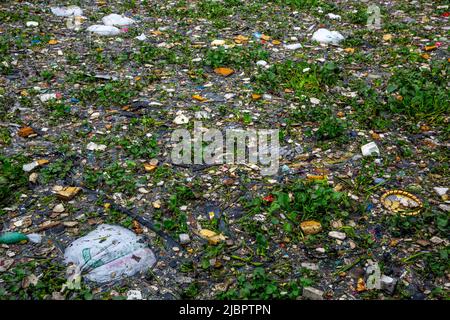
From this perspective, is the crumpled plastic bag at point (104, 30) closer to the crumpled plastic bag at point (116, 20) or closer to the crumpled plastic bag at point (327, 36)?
the crumpled plastic bag at point (116, 20)

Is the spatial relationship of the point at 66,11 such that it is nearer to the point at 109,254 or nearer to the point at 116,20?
the point at 116,20

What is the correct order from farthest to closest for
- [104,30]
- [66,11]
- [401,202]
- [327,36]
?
[66,11] < [104,30] < [327,36] < [401,202]

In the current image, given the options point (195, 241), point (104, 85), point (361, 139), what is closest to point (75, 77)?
point (104, 85)

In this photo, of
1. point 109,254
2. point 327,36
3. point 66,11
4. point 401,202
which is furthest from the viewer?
point 66,11

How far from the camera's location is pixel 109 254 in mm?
2498

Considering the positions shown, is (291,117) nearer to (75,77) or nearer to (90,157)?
(90,157)

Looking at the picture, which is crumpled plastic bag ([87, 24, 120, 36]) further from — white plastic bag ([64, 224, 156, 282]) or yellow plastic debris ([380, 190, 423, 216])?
yellow plastic debris ([380, 190, 423, 216])

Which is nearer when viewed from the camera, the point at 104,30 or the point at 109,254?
the point at 109,254

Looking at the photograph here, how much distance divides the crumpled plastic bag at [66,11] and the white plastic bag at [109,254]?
13.6 ft

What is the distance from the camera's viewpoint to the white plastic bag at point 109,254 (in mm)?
2426

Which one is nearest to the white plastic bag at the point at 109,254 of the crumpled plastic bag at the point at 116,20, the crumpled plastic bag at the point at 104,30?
the crumpled plastic bag at the point at 104,30

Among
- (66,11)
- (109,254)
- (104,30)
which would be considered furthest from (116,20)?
(109,254)

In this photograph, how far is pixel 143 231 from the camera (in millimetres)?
2697

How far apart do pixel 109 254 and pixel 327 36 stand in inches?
147
